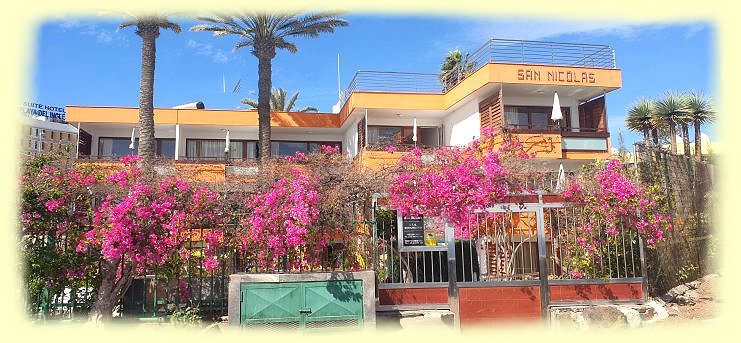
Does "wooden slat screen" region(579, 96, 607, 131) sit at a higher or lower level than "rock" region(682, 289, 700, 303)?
higher

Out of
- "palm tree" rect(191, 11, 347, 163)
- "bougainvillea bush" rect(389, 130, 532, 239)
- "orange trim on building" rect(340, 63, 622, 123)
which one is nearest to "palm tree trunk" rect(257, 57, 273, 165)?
"palm tree" rect(191, 11, 347, 163)

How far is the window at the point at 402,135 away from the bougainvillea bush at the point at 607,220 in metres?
13.1

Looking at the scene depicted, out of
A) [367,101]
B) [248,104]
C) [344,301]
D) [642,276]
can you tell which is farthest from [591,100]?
[248,104]

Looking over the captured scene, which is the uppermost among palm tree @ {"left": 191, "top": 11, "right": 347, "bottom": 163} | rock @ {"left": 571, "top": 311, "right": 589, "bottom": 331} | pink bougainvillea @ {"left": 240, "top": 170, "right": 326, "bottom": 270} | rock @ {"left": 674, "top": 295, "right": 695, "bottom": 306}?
palm tree @ {"left": 191, "top": 11, "right": 347, "bottom": 163}

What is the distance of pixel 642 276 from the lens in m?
9.92

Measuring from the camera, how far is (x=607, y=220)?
32.6 ft

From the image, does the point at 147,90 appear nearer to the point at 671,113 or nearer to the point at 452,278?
the point at 452,278

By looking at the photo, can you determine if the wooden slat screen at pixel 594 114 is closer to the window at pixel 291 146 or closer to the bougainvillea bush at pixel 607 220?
the bougainvillea bush at pixel 607 220

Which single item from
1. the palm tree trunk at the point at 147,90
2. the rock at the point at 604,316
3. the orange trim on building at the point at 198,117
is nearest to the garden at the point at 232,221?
the rock at the point at 604,316

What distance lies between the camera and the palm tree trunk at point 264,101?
73.7 feet

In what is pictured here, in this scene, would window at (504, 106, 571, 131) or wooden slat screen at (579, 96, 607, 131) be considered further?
window at (504, 106, 571, 131)

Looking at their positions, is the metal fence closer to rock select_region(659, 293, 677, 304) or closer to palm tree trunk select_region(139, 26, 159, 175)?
rock select_region(659, 293, 677, 304)

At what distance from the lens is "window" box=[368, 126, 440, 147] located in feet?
77.3

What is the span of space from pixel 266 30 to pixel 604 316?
59.8ft
